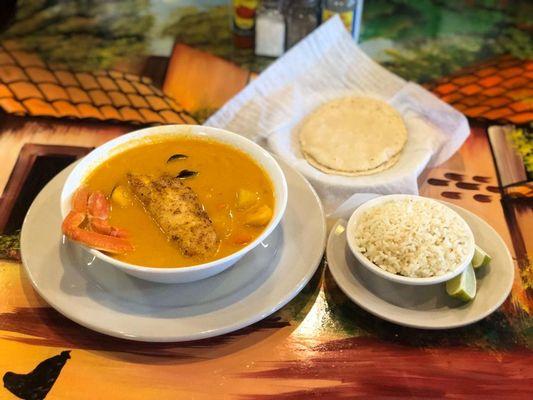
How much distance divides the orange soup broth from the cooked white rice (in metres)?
0.36

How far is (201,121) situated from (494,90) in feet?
5.10

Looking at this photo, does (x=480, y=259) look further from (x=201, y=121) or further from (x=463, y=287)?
(x=201, y=121)

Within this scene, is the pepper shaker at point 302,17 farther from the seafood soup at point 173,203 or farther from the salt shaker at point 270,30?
the seafood soup at point 173,203

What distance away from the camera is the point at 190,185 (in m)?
1.95

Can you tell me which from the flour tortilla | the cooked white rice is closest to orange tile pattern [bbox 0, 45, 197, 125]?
the flour tortilla

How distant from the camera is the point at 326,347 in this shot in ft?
5.68

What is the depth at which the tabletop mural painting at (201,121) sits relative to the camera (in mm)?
1636

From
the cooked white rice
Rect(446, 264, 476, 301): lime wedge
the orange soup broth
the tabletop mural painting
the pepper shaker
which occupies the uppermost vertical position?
the pepper shaker

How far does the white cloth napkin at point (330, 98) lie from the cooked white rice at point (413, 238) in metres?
0.38

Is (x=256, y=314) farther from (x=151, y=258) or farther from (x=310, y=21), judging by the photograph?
(x=310, y=21)

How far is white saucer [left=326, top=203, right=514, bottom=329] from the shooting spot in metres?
1.70

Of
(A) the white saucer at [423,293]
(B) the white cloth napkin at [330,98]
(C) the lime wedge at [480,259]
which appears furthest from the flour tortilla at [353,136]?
(C) the lime wedge at [480,259]

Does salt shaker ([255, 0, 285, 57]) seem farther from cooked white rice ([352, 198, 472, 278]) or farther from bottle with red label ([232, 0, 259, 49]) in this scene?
cooked white rice ([352, 198, 472, 278])

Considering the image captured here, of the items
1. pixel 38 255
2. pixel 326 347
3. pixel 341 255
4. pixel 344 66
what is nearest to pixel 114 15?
pixel 344 66
